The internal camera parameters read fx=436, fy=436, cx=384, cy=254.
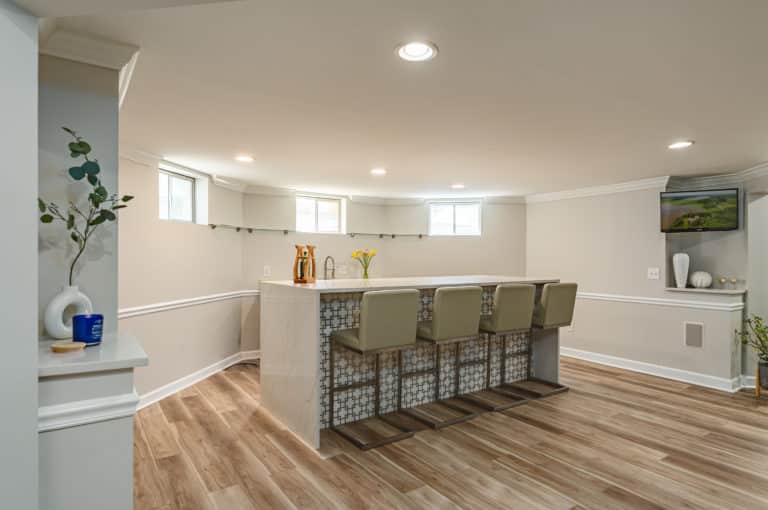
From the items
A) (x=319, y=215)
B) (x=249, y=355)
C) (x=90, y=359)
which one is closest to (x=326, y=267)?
(x=319, y=215)

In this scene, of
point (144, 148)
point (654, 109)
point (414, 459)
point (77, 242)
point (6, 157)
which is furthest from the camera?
point (144, 148)

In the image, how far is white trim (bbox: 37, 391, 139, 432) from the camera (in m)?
1.40

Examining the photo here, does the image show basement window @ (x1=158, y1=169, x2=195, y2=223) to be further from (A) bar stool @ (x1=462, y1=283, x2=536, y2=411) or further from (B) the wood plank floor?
(A) bar stool @ (x1=462, y1=283, x2=536, y2=411)

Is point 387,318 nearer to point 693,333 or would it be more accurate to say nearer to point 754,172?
point 693,333

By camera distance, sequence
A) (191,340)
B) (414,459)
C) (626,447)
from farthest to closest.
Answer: (191,340) < (626,447) < (414,459)

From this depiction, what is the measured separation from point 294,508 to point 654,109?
10.3 feet

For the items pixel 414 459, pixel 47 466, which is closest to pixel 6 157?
pixel 47 466

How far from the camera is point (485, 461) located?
9.34ft

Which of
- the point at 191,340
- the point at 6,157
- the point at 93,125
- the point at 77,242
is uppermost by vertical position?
the point at 93,125

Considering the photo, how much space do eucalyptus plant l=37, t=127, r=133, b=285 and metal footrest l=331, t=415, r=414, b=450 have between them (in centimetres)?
209

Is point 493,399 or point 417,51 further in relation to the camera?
point 493,399

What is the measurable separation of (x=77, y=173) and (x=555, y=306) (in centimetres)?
393

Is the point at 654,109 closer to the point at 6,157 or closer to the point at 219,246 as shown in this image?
the point at 6,157

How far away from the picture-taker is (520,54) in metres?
1.98
